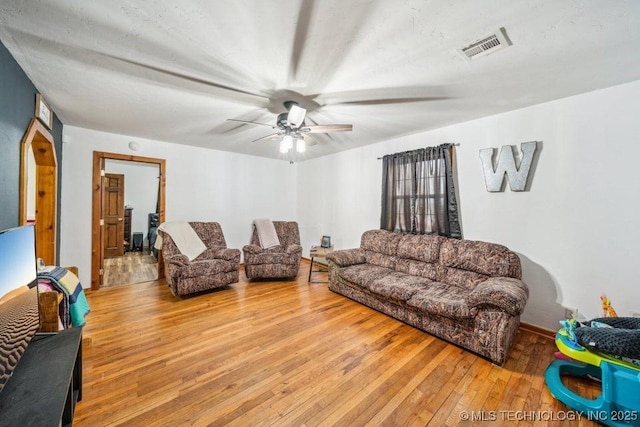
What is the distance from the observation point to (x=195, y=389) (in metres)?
1.75

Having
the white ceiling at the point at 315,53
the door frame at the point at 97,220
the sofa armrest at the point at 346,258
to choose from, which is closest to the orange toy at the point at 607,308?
the white ceiling at the point at 315,53

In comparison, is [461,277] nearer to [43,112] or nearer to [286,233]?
[286,233]

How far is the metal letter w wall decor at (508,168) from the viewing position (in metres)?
2.66

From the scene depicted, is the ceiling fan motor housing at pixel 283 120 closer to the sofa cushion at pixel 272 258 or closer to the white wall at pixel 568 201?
the white wall at pixel 568 201

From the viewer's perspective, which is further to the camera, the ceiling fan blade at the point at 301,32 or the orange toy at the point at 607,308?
the orange toy at the point at 607,308

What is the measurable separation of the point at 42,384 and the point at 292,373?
1.40m

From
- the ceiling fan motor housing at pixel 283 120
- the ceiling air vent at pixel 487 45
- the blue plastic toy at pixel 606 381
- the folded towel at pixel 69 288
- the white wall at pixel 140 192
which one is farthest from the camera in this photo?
the white wall at pixel 140 192

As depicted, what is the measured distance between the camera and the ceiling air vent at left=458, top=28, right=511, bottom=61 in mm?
1594

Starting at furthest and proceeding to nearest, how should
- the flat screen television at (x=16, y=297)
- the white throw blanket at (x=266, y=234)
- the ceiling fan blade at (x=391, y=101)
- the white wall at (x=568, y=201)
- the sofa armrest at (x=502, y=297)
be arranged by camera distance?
the white throw blanket at (x=266, y=234), the ceiling fan blade at (x=391, y=101), the white wall at (x=568, y=201), the sofa armrest at (x=502, y=297), the flat screen television at (x=16, y=297)

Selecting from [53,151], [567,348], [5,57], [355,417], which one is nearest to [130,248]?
[53,151]

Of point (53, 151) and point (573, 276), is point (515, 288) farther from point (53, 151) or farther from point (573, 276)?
point (53, 151)

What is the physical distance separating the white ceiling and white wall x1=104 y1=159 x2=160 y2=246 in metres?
4.54

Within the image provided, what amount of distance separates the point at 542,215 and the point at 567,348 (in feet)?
4.56

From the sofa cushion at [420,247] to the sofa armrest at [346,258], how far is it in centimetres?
59
